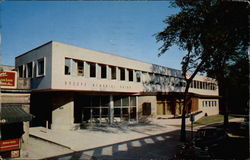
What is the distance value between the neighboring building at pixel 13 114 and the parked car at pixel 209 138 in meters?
9.57

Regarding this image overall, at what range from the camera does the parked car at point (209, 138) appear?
989 centimetres

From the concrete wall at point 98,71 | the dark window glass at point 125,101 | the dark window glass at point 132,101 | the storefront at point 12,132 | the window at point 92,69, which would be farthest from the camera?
the dark window glass at point 132,101

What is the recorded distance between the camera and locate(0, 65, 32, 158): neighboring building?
8.96 meters

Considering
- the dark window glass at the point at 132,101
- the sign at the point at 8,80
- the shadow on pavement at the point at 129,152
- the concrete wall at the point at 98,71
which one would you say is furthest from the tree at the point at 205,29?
the sign at the point at 8,80

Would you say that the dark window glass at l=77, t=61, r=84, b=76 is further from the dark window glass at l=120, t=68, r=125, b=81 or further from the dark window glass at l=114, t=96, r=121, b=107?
the dark window glass at l=114, t=96, r=121, b=107

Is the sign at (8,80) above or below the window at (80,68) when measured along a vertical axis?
below

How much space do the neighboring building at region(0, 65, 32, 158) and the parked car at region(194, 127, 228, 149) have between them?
377 inches

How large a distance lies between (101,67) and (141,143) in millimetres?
10019

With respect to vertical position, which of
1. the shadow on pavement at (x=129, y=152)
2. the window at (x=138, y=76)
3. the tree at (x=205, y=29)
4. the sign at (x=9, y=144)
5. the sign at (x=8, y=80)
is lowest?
the shadow on pavement at (x=129, y=152)

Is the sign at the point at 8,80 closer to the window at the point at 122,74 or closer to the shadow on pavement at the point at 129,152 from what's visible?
the shadow on pavement at the point at 129,152

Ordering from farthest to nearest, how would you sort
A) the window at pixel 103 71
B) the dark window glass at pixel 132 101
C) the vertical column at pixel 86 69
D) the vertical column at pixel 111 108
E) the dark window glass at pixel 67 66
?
the dark window glass at pixel 132 101
the vertical column at pixel 111 108
the window at pixel 103 71
the vertical column at pixel 86 69
the dark window glass at pixel 67 66

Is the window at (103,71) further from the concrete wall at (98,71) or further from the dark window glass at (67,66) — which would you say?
the dark window glass at (67,66)

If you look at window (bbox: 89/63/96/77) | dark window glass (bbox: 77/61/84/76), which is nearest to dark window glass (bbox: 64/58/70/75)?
dark window glass (bbox: 77/61/84/76)

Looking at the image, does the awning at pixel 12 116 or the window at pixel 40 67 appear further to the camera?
the window at pixel 40 67
